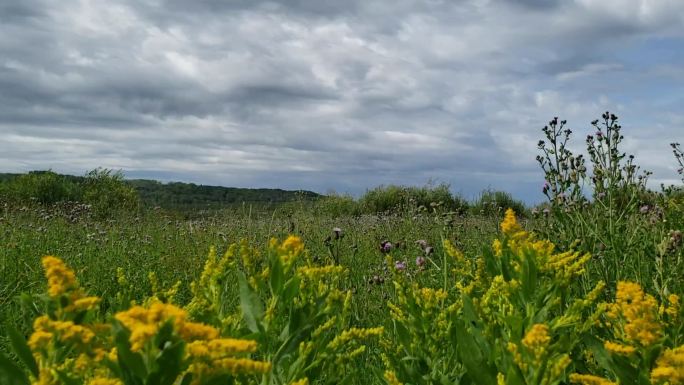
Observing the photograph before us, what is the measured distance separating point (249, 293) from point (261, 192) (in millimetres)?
44028

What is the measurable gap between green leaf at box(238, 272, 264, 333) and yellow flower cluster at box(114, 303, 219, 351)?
54cm

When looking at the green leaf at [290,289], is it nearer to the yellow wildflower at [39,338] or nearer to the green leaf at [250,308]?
the green leaf at [250,308]

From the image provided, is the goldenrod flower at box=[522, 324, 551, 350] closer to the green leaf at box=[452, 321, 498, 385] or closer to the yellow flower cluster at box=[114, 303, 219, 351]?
the green leaf at box=[452, 321, 498, 385]

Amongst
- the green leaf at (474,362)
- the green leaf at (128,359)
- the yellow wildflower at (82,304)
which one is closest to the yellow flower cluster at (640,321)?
the green leaf at (474,362)

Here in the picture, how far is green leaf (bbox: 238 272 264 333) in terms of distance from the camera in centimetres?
193

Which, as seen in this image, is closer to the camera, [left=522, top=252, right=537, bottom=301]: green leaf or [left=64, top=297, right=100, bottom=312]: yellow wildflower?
[left=64, top=297, right=100, bottom=312]: yellow wildflower

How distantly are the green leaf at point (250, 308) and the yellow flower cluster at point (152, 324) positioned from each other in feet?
1.78

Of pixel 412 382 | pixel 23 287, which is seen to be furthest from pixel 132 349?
pixel 23 287

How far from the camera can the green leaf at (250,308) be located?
1931mm

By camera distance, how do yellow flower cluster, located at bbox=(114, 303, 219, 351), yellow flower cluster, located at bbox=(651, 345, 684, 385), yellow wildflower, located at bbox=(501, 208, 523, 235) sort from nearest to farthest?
1. yellow flower cluster, located at bbox=(114, 303, 219, 351)
2. yellow flower cluster, located at bbox=(651, 345, 684, 385)
3. yellow wildflower, located at bbox=(501, 208, 523, 235)

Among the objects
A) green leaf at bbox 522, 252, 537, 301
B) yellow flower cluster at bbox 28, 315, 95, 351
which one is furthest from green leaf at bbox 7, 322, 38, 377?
green leaf at bbox 522, 252, 537, 301

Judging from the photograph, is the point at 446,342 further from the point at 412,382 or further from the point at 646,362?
the point at 646,362

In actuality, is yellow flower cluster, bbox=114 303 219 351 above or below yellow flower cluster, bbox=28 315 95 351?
above

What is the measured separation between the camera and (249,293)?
78.2 inches
